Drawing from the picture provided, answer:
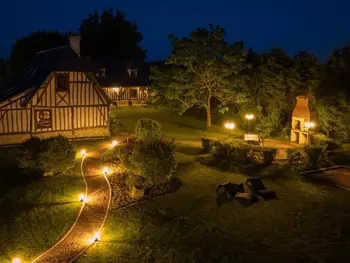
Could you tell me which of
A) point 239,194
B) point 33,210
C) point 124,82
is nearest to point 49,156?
point 33,210

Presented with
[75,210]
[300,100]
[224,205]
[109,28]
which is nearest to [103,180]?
[75,210]

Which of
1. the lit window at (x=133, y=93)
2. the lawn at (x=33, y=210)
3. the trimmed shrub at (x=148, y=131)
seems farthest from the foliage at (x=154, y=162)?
the lit window at (x=133, y=93)

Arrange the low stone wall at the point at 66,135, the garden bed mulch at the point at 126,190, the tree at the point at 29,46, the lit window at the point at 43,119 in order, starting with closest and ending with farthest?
1. the garden bed mulch at the point at 126,190
2. the low stone wall at the point at 66,135
3. the lit window at the point at 43,119
4. the tree at the point at 29,46

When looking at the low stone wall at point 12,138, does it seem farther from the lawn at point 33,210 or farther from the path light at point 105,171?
the path light at point 105,171

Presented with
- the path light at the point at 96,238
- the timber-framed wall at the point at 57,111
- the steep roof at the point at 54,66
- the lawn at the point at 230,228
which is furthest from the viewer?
the steep roof at the point at 54,66

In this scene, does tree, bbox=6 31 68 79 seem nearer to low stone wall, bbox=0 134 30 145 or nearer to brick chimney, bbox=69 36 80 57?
brick chimney, bbox=69 36 80 57

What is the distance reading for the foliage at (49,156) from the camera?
18.2 metres

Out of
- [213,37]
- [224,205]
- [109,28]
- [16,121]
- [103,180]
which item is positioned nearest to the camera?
[224,205]

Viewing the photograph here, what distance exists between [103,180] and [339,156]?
1308cm

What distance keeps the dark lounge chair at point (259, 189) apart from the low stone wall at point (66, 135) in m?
13.7

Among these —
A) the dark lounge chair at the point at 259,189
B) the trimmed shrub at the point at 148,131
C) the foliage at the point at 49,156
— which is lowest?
the dark lounge chair at the point at 259,189

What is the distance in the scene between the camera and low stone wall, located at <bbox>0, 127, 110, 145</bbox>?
939 inches

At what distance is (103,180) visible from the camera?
17.6m

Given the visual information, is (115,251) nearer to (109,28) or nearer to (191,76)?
(191,76)
